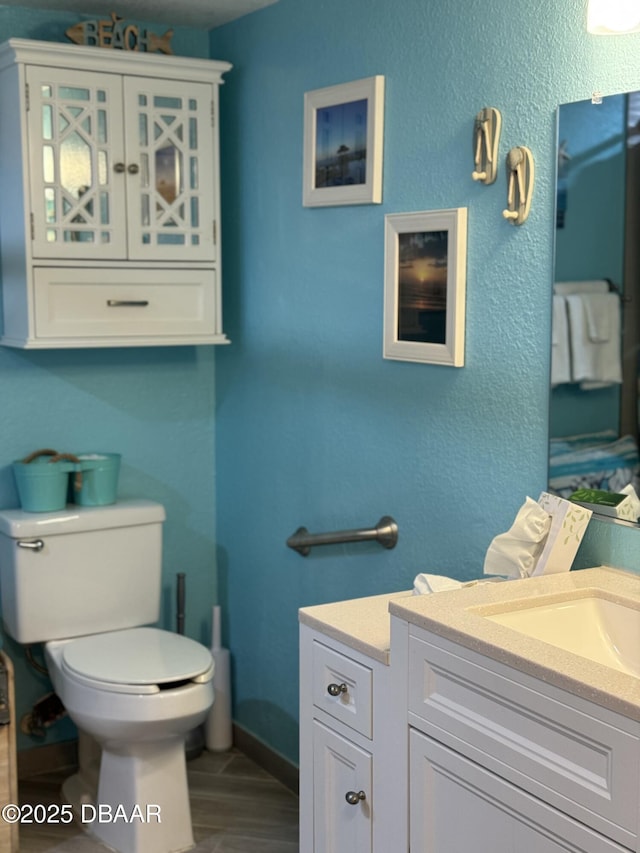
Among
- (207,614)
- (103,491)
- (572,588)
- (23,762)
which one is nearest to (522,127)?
(572,588)

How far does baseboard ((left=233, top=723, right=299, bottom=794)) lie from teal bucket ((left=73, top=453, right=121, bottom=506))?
892 mm

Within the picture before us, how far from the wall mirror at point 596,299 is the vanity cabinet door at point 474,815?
64 cm

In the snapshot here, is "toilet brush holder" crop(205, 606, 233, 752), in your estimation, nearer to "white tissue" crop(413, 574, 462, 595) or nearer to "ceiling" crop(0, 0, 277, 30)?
"white tissue" crop(413, 574, 462, 595)

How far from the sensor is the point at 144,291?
10.5 ft

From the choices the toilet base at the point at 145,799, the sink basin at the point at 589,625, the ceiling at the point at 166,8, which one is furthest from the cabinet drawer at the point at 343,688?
the ceiling at the point at 166,8

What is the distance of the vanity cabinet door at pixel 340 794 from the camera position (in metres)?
2.10

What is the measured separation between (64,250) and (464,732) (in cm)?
187

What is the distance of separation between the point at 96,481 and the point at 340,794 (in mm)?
1392

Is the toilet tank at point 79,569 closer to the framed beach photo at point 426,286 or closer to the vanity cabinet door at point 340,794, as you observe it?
the framed beach photo at point 426,286

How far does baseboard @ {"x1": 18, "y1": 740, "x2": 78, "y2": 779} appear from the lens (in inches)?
132

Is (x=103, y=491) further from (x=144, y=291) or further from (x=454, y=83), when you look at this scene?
(x=454, y=83)

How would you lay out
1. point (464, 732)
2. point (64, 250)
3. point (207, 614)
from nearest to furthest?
point (464, 732) < point (64, 250) < point (207, 614)

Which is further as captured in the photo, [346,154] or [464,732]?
[346,154]

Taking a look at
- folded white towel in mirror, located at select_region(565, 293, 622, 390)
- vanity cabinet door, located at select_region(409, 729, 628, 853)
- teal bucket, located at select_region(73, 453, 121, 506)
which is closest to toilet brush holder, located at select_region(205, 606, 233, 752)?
teal bucket, located at select_region(73, 453, 121, 506)
